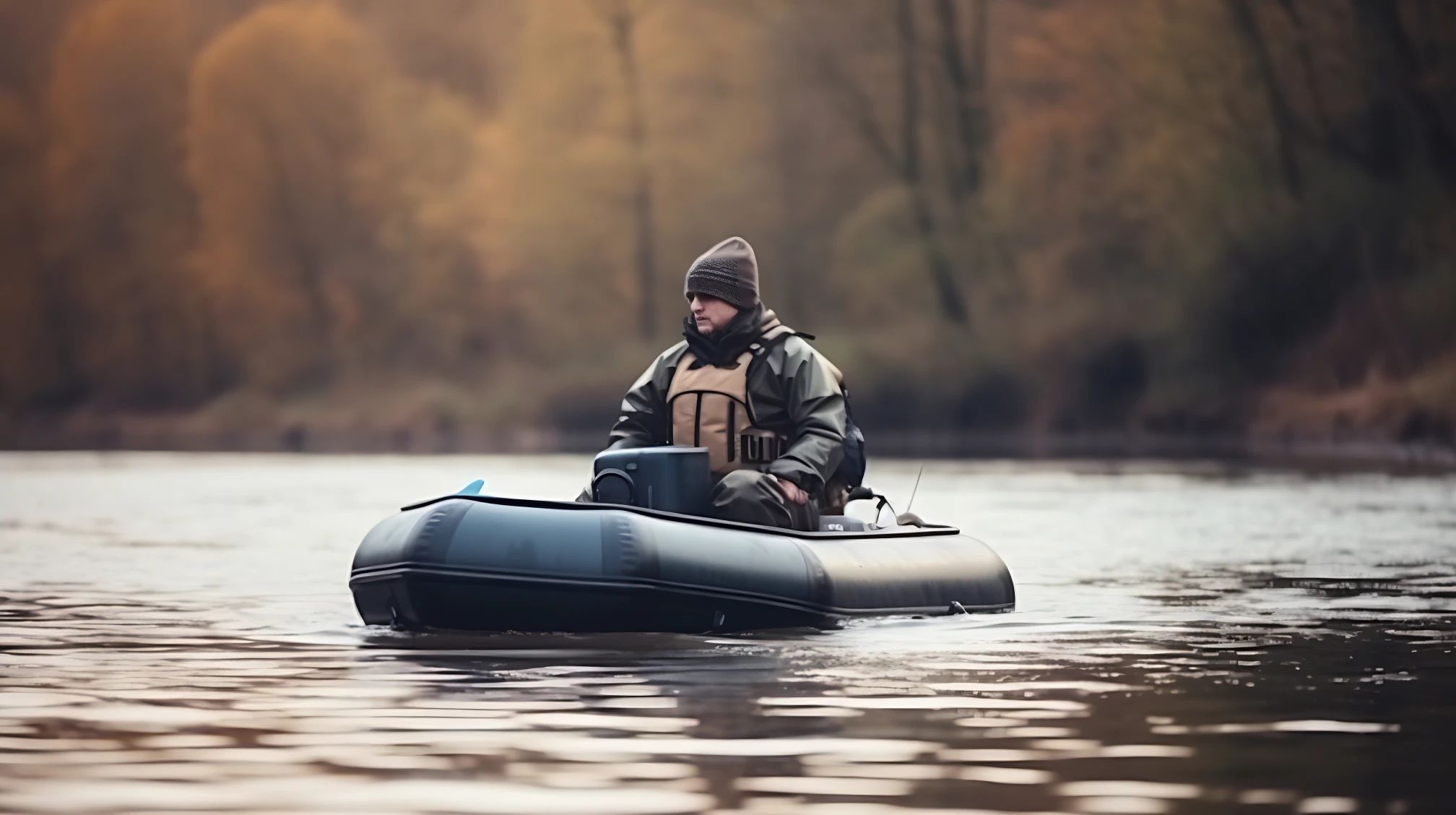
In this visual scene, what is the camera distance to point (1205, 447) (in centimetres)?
3981

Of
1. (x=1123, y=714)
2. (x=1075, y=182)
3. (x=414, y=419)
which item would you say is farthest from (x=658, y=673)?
(x=414, y=419)

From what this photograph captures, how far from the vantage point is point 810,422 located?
12000 millimetres

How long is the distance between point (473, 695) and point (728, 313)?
3534 millimetres

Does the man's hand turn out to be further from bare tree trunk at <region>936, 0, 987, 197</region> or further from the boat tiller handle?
bare tree trunk at <region>936, 0, 987, 197</region>

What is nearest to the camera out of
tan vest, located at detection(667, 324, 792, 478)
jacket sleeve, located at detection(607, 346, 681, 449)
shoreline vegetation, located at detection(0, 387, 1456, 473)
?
tan vest, located at detection(667, 324, 792, 478)

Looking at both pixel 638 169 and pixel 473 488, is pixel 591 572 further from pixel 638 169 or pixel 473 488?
pixel 638 169

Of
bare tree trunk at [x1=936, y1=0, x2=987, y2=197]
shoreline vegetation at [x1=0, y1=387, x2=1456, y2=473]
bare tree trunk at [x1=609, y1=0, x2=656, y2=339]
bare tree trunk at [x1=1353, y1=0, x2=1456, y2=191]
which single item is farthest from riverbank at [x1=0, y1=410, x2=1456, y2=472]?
bare tree trunk at [x1=936, y1=0, x2=987, y2=197]

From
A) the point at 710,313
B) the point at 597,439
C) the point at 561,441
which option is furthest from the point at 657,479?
the point at 561,441

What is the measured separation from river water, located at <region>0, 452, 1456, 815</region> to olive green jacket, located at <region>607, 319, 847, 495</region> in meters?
0.72

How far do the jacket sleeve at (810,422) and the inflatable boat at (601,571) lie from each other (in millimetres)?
313

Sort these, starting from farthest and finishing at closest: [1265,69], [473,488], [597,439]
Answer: [597,439], [1265,69], [473,488]

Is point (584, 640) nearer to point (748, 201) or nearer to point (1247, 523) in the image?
point (1247, 523)

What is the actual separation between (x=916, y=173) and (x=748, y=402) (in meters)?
35.9

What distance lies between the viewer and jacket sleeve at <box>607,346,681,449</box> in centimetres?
1234
